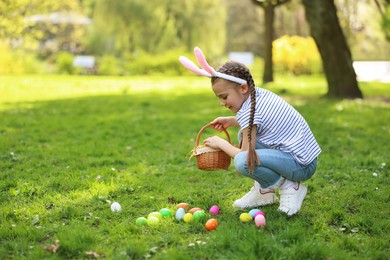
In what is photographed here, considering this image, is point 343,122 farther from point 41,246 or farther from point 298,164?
point 41,246

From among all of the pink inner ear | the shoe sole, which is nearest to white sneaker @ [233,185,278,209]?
the shoe sole

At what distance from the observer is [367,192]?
4.36 meters

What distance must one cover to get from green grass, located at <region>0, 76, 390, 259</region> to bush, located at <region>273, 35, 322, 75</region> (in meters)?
13.6

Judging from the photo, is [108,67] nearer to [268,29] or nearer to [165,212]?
[268,29]

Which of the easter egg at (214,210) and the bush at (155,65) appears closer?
the easter egg at (214,210)

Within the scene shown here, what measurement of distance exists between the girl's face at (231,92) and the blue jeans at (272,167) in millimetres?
396

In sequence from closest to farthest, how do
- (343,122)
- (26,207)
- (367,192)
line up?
(26,207), (367,192), (343,122)

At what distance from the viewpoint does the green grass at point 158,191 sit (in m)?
3.11

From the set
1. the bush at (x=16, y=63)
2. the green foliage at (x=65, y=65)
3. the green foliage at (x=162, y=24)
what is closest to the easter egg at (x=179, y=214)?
the bush at (x=16, y=63)

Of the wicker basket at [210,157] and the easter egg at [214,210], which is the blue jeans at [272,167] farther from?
the easter egg at [214,210]

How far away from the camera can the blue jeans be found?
353 cm

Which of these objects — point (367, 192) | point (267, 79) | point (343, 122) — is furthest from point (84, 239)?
point (267, 79)

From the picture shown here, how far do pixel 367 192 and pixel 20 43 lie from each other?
24.9 metres

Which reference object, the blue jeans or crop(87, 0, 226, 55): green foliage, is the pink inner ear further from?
crop(87, 0, 226, 55): green foliage
